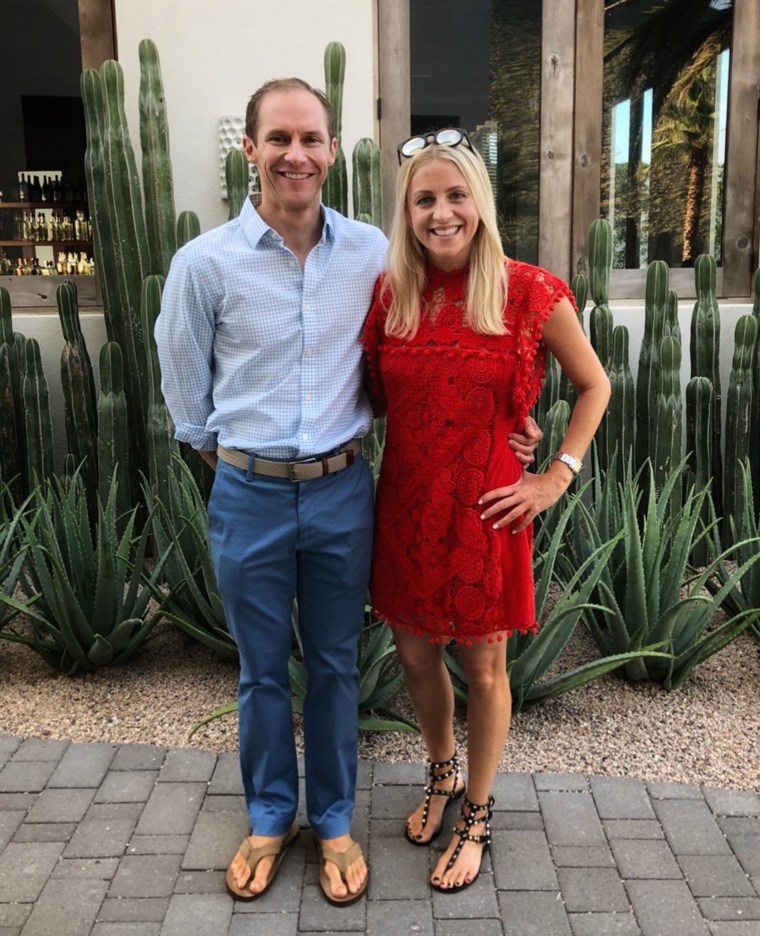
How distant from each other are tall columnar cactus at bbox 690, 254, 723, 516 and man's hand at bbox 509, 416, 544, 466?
2.82m

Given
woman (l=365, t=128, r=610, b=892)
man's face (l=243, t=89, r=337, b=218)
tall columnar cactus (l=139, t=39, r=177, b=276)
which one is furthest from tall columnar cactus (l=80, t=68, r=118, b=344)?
woman (l=365, t=128, r=610, b=892)

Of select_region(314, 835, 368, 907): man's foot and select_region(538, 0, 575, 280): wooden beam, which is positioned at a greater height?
select_region(538, 0, 575, 280): wooden beam

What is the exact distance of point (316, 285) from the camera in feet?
7.38

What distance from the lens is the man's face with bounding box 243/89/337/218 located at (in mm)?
2150

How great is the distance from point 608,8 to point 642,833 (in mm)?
4568

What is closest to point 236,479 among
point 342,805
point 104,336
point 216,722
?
point 342,805

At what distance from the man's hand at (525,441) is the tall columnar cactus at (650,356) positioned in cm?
236

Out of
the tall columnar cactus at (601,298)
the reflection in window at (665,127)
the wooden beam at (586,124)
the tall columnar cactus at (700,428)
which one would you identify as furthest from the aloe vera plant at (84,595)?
the reflection in window at (665,127)

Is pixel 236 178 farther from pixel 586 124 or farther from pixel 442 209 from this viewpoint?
pixel 442 209

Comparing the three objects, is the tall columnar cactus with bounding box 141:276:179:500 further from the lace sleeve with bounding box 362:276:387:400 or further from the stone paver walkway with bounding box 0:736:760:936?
the lace sleeve with bounding box 362:276:387:400

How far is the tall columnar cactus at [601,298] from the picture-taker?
446cm

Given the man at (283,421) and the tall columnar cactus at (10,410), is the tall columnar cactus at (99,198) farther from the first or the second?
the man at (283,421)

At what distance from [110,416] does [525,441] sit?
9.04ft

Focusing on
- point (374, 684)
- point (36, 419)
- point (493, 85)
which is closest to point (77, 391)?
point (36, 419)
